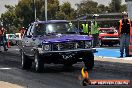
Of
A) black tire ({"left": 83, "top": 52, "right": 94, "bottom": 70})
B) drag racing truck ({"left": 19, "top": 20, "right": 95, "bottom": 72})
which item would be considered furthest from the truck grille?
black tire ({"left": 83, "top": 52, "right": 94, "bottom": 70})

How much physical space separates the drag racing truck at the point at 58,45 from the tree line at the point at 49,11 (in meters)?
47.8

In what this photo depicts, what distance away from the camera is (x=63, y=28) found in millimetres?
15289

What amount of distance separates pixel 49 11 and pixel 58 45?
53332 mm

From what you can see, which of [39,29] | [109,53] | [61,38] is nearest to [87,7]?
[109,53]

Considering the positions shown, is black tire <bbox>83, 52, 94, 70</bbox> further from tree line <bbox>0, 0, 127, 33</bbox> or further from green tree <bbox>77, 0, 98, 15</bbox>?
green tree <bbox>77, 0, 98, 15</bbox>

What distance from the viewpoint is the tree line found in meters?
66.2

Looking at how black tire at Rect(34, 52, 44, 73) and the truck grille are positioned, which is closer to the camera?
the truck grille

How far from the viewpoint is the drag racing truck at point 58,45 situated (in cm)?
1405

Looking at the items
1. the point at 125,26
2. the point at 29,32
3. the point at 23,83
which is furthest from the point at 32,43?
the point at 125,26

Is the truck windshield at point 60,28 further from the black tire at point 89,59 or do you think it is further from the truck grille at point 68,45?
the black tire at point 89,59

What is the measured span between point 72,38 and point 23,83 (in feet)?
10.6

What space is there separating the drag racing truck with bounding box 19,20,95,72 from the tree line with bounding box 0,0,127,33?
4778 centimetres

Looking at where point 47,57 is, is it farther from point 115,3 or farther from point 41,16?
point 115,3

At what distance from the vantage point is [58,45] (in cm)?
1407
